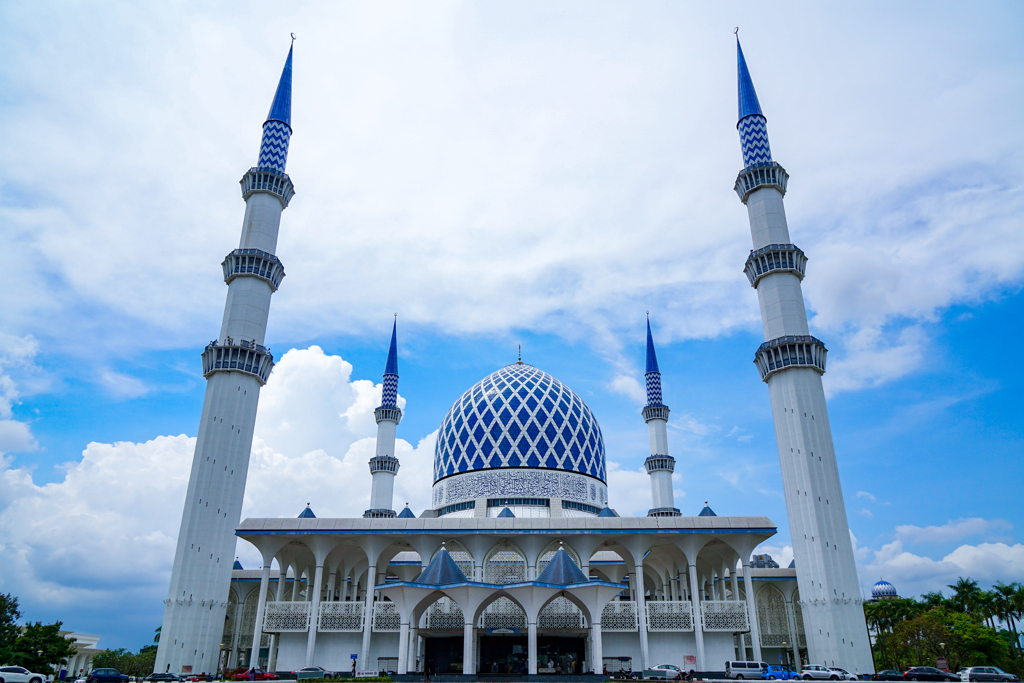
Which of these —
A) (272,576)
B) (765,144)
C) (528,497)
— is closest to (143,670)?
(272,576)

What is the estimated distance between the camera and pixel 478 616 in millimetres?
25906

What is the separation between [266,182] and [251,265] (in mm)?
4650

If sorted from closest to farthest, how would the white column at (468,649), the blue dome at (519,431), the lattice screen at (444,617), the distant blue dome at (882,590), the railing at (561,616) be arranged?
the white column at (468,649)
the railing at (561,616)
the lattice screen at (444,617)
the blue dome at (519,431)
the distant blue dome at (882,590)

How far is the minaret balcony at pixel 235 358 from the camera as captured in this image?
1150 inches

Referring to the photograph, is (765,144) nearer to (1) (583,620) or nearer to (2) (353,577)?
(1) (583,620)

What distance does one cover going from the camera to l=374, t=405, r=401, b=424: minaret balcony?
43.0 meters

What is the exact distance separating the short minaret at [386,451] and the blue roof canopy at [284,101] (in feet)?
56.5

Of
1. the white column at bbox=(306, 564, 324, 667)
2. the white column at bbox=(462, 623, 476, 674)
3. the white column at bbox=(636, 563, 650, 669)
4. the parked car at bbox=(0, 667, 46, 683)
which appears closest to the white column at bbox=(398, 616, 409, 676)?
the white column at bbox=(462, 623, 476, 674)

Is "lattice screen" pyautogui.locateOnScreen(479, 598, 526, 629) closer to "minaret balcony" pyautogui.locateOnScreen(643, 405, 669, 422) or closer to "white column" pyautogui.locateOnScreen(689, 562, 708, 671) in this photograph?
"white column" pyautogui.locateOnScreen(689, 562, 708, 671)

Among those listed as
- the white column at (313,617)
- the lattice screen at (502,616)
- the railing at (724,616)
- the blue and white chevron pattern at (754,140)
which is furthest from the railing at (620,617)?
the blue and white chevron pattern at (754,140)

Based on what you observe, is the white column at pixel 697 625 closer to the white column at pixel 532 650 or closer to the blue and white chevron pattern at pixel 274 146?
the white column at pixel 532 650

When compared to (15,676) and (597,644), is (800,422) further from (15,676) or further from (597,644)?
(15,676)

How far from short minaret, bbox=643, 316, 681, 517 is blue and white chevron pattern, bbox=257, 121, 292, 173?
25293mm

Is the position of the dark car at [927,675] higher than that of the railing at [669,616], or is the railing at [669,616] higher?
the railing at [669,616]
